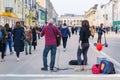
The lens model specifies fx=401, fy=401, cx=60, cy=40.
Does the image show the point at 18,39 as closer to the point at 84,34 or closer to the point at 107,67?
the point at 84,34

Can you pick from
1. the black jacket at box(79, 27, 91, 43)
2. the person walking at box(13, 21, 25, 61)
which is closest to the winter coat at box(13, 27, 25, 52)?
the person walking at box(13, 21, 25, 61)

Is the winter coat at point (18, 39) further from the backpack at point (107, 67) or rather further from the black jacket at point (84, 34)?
the backpack at point (107, 67)

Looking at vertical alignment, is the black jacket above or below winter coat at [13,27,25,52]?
above

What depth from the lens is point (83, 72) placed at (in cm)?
1355

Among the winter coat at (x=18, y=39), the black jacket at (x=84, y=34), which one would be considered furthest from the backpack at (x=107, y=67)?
the winter coat at (x=18, y=39)

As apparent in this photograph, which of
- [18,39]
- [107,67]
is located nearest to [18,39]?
[18,39]

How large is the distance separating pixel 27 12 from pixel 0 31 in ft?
231

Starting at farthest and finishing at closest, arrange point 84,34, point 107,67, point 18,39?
point 18,39 < point 84,34 < point 107,67

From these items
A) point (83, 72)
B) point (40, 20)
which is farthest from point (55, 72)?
point (40, 20)

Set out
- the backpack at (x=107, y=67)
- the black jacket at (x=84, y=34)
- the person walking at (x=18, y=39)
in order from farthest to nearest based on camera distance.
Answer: the person walking at (x=18, y=39) < the black jacket at (x=84, y=34) < the backpack at (x=107, y=67)

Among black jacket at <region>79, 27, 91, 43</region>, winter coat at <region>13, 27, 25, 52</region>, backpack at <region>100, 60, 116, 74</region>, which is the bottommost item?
backpack at <region>100, 60, 116, 74</region>

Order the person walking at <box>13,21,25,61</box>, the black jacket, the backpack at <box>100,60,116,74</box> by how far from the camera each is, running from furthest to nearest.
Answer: the person walking at <box>13,21,25,61</box> < the black jacket < the backpack at <box>100,60,116,74</box>

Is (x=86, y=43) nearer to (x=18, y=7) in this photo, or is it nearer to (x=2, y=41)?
(x=2, y=41)

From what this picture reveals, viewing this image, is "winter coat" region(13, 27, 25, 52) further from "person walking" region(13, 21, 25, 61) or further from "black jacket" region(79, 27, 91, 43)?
"black jacket" region(79, 27, 91, 43)
